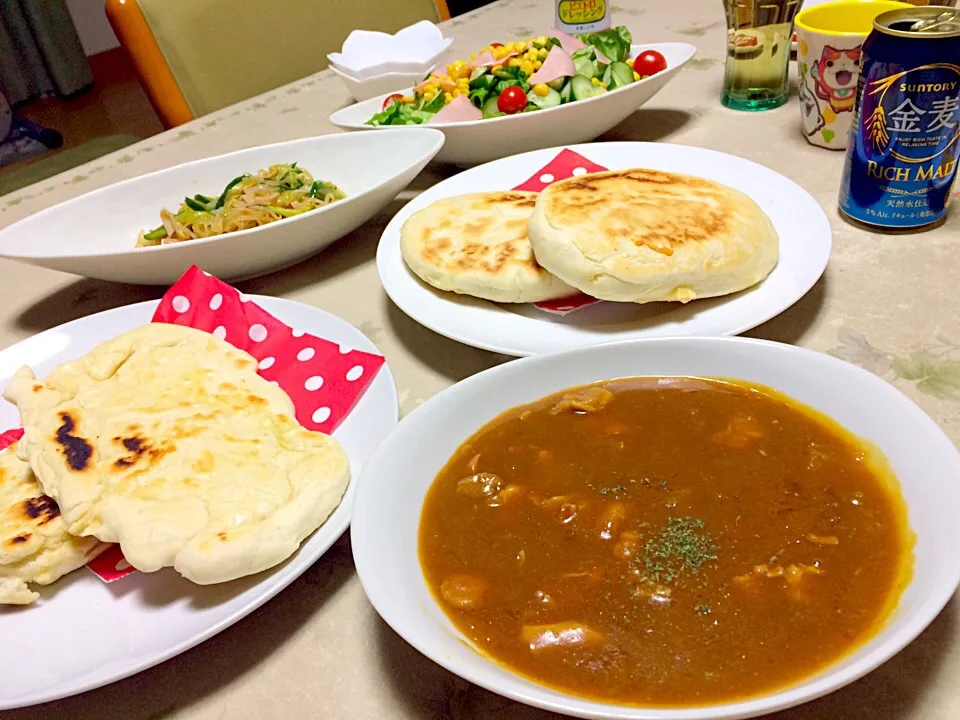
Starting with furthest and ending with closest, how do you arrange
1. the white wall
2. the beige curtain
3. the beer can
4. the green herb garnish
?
the white wall < the beige curtain < the beer can < the green herb garnish

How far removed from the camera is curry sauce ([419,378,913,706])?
906 mm

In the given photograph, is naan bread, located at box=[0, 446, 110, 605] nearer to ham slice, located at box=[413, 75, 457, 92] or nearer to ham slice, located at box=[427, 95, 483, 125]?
ham slice, located at box=[427, 95, 483, 125]

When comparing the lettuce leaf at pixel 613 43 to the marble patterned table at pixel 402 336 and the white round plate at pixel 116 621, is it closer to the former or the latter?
the marble patterned table at pixel 402 336

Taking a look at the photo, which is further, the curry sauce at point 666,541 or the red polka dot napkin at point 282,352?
the red polka dot napkin at point 282,352

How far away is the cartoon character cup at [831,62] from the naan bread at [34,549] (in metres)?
2.05

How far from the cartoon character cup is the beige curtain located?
864 centimetres

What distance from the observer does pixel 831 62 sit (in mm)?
2082

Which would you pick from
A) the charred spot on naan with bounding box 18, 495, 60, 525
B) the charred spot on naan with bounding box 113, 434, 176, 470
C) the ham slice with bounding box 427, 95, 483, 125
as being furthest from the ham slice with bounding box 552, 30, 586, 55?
the charred spot on naan with bounding box 18, 495, 60, 525

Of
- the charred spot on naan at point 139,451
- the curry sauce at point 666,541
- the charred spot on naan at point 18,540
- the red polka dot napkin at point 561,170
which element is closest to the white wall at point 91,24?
the red polka dot napkin at point 561,170

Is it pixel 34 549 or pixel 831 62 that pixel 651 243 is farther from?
pixel 34 549

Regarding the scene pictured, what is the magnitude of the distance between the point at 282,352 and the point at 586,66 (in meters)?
1.56

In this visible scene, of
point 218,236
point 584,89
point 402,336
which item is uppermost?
point 218,236

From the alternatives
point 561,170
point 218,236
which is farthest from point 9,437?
point 561,170

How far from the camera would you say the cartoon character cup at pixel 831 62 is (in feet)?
6.75
